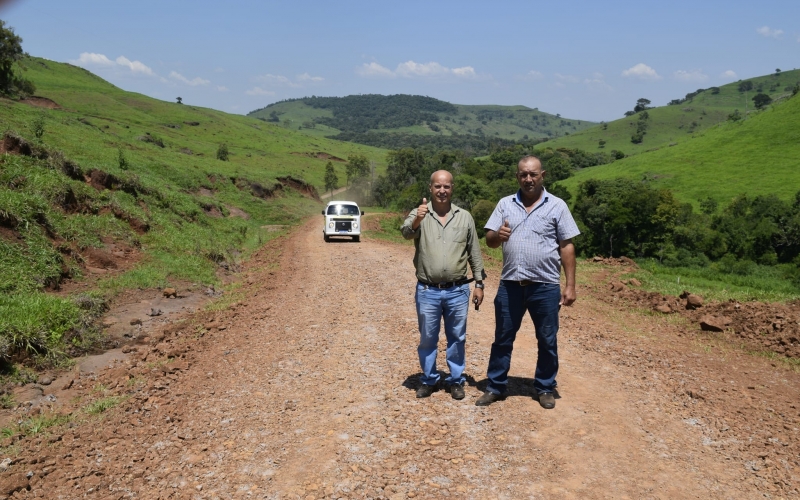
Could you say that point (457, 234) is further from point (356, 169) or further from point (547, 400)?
point (356, 169)

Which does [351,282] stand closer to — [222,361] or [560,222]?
[222,361]

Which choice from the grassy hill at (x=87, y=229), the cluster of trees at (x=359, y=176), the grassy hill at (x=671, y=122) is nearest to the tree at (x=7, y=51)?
the grassy hill at (x=87, y=229)

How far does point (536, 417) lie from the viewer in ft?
14.8

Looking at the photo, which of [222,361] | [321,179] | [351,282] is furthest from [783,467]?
[321,179]

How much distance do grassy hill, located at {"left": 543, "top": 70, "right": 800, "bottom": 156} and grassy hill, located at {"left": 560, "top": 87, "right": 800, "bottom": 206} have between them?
43447mm

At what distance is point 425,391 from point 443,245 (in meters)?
1.44

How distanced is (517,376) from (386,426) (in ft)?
6.16

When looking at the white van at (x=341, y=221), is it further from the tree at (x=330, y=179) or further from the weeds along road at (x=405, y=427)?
the tree at (x=330, y=179)

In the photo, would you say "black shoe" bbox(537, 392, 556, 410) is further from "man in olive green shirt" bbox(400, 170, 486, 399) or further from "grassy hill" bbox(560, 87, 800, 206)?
"grassy hill" bbox(560, 87, 800, 206)

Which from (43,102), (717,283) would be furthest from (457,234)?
(43,102)

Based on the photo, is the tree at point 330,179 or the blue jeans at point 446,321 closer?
the blue jeans at point 446,321

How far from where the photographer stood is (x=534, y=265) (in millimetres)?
4543

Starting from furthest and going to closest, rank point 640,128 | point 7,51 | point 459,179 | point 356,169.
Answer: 1. point 640,128
2. point 356,169
3. point 459,179
4. point 7,51

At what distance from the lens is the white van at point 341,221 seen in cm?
2098
